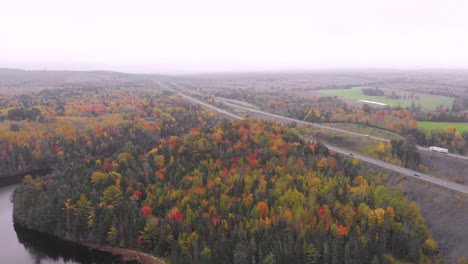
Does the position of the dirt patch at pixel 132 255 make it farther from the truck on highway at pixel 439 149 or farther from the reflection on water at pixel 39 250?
the truck on highway at pixel 439 149

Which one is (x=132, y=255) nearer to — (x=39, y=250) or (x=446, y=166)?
(x=39, y=250)

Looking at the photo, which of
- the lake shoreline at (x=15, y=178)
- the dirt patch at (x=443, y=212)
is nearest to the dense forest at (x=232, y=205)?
the dirt patch at (x=443, y=212)

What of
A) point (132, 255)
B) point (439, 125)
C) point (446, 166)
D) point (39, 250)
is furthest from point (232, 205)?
point (439, 125)

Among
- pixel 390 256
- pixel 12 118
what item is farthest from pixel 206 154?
pixel 12 118

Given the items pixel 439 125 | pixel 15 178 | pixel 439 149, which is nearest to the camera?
pixel 439 149

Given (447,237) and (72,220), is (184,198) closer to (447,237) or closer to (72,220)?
(72,220)

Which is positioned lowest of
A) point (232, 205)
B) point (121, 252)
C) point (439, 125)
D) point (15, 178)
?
point (15, 178)

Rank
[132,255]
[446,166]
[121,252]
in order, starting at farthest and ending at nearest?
[446,166] < [121,252] < [132,255]

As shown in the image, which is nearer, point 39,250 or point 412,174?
point 39,250
